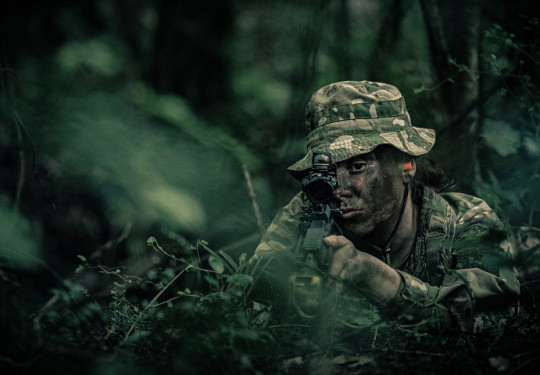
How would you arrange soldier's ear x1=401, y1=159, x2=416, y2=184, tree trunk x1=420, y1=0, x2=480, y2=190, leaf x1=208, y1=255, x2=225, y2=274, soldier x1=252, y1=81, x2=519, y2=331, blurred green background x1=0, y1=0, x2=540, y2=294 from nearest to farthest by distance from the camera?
leaf x1=208, y1=255, x2=225, y2=274
soldier x1=252, y1=81, x2=519, y2=331
soldier's ear x1=401, y1=159, x2=416, y2=184
blurred green background x1=0, y1=0, x2=540, y2=294
tree trunk x1=420, y1=0, x2=480, y2=190

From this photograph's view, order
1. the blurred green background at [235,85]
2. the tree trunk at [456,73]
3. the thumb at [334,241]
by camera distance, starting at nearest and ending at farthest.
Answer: the thumb at [334,241]
the blurred green background at [235,85]
the tree trunk at [456,73]

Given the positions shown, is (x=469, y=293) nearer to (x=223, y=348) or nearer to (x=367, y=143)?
(x=367, y=143)

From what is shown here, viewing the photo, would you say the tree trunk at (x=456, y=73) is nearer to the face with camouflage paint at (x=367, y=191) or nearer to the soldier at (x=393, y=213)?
the soldier at (x=393, y=213)

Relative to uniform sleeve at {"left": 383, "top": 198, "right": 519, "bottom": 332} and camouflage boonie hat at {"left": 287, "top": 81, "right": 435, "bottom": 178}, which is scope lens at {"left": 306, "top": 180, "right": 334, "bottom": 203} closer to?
camouflage boonie hat at {"left": 287, "top": 81, "right": 435, "bottom": 178}

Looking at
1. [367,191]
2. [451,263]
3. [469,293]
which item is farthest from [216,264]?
[451,263]

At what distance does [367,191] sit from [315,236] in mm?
788

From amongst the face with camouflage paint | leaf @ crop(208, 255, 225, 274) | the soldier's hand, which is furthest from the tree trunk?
leaf @ crop(208, 255, 225, 274)

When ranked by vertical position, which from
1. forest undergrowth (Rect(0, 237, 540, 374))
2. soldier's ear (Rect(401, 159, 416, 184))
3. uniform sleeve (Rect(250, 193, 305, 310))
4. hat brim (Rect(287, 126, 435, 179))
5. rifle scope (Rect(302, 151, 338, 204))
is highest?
hat brim (Rect(287, 126, 435, 179))

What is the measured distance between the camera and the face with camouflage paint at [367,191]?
2.87m

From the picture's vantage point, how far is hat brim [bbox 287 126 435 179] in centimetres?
281

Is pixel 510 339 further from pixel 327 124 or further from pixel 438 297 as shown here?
pixel 327 124

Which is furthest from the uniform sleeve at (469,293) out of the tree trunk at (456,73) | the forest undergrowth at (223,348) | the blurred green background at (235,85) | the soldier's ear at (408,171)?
the tree trunk at (456,73)

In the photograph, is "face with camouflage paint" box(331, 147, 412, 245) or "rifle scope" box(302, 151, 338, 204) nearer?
"rifle scope" box(302, 151, 338, 204)

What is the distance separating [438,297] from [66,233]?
427 cm
